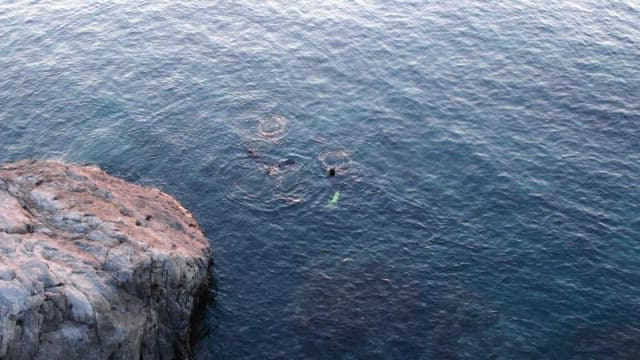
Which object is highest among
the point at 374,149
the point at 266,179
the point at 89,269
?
the point at 89,269

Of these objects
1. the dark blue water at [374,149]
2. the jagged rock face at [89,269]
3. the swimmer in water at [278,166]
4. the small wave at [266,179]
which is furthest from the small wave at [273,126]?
the jagged rock face at [89,269]

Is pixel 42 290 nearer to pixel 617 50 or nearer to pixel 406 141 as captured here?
pixel 406 141

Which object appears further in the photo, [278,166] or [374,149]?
[374,149]

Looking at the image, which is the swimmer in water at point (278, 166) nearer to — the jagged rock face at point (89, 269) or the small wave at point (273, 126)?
the small wave at point (273, 126)

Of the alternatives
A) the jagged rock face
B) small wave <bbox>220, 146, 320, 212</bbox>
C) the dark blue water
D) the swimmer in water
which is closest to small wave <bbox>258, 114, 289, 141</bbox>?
Answer: the dark blue water

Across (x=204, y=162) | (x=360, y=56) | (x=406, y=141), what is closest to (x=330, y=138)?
(x=406, y=141)

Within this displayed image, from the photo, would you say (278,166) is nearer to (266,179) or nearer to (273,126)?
(266,179)

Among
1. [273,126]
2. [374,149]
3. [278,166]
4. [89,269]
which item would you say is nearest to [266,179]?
[278,166]
